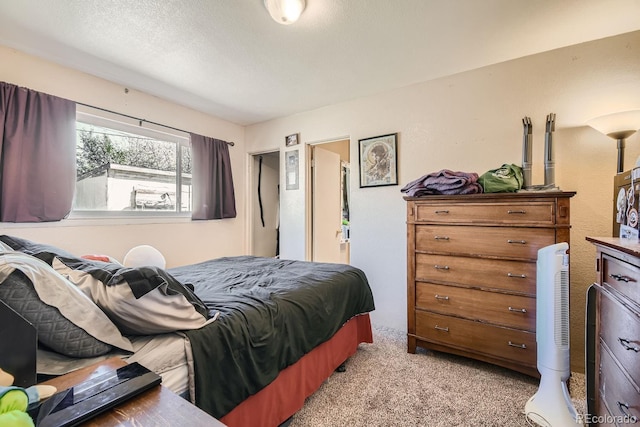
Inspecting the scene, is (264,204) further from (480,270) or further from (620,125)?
(620,125)

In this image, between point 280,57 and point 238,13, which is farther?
point 280,57

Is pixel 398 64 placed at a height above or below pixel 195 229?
above

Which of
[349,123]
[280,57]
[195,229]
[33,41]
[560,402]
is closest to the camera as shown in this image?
[560,402]

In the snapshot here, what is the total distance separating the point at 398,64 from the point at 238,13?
1318 millimetres

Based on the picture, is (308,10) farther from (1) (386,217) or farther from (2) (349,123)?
(1) (386,217)

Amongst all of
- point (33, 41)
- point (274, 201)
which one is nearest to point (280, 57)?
point (33, 41)

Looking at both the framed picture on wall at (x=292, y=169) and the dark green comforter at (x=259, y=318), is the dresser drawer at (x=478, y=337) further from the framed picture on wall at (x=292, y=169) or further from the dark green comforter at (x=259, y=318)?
the framed picture on wall at (x=292, y=169)

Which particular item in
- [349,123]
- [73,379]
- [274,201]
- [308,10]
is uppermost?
[308,10]

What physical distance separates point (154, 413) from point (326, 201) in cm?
326

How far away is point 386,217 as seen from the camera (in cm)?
286

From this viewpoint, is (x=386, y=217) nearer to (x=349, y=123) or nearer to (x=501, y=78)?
(x=349, y=123)

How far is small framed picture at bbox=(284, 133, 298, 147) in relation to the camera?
11.4 feet

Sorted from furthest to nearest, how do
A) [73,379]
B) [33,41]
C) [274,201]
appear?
[274,201], [33,41], [73,379]

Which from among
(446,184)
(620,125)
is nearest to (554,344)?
(446,184)
